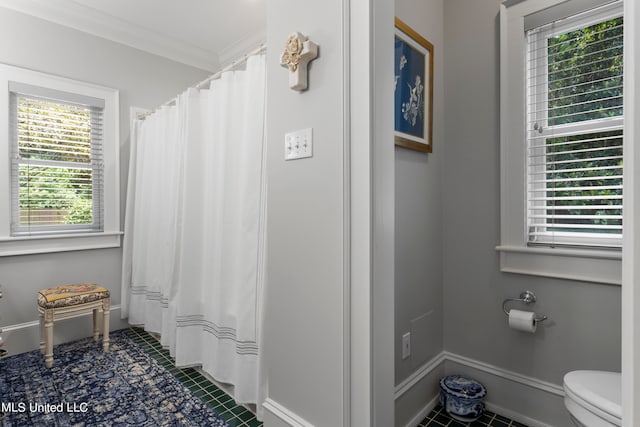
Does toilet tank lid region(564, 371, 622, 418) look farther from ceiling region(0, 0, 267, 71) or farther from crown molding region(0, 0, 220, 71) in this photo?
crown molding region(0, 0, 220, 71)

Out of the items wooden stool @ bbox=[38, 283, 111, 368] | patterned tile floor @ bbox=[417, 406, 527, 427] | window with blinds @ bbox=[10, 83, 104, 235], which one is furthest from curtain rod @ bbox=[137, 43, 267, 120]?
patterned tile floor @ bbox=[417, 406, 527, 427]

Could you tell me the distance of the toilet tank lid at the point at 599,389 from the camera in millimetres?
1035

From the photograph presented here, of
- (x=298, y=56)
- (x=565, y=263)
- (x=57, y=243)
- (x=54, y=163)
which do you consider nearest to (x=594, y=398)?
(x=565, y=263)

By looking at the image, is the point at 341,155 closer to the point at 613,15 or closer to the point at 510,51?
the point at 510,51

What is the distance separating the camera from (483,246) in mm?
1777

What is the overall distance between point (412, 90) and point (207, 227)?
1.42 metres

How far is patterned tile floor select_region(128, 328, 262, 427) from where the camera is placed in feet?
5.37

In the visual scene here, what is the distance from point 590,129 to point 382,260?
123 centimetres

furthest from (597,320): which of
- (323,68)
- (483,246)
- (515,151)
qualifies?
(323,68)

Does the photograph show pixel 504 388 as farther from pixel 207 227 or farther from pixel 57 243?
pixel 57 243

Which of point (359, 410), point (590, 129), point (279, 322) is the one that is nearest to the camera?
point (359, 410)

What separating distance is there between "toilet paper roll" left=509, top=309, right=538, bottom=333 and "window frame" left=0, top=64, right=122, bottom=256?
301 cm

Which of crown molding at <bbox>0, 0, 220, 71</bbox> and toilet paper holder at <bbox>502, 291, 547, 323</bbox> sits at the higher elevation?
crown molding at <bbox>0, 0, 220, 71</bbox>

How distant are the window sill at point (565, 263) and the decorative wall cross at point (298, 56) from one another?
1307 millimetres
